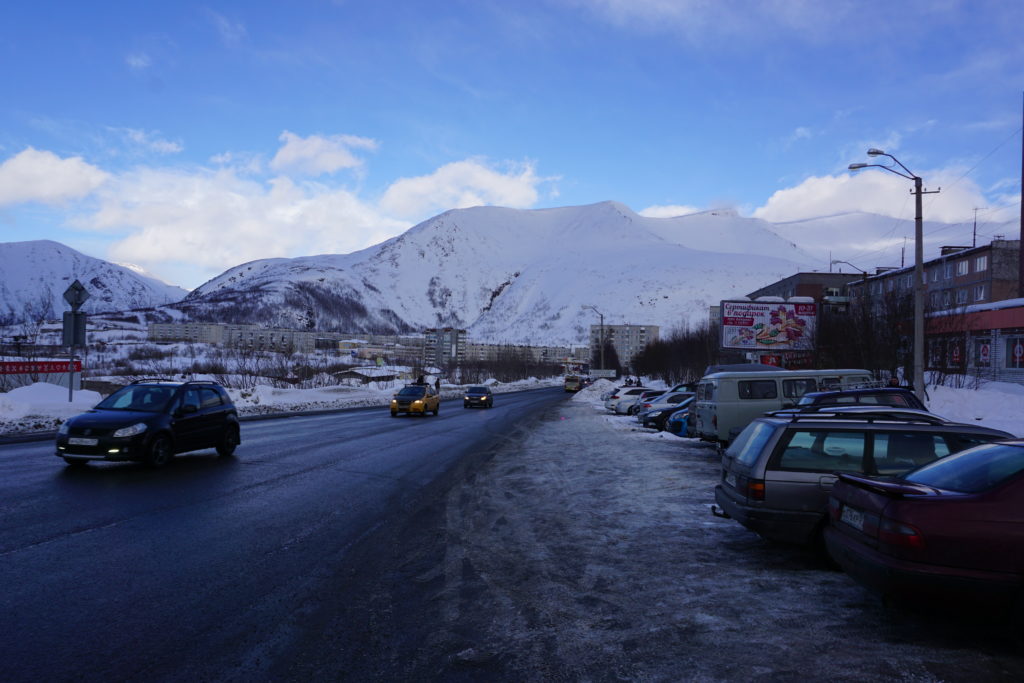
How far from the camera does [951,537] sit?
4.62m

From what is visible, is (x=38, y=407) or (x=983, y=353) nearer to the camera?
(x=38, y=407)

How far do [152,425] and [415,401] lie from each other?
20.7 m

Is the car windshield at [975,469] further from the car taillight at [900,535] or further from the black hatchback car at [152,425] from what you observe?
the black hatchback car at [152,425]

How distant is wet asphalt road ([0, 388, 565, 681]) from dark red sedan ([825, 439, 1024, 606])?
13.6 feet

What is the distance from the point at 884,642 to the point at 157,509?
8.24m

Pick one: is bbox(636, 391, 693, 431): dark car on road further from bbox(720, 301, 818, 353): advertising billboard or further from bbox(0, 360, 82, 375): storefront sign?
bbox(0, 360, 82, 375): storefront sign

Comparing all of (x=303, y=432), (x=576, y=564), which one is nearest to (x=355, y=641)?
(x=576, y=564)

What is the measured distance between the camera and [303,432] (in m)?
21.7

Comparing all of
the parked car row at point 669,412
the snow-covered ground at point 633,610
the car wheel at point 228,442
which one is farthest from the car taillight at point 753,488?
the parked car row at point 669,412

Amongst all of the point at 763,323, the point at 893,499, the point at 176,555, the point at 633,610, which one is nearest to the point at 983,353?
the point at 763,323

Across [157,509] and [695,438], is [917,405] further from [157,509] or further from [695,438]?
[157,509]

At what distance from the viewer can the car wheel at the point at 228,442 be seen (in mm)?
14914

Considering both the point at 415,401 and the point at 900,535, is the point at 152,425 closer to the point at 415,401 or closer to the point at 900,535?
the point at 900,535

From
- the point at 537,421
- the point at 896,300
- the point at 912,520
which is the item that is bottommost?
the point at 537,421
